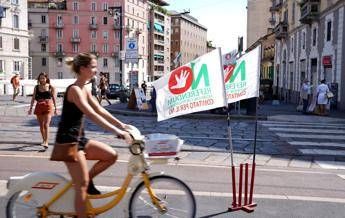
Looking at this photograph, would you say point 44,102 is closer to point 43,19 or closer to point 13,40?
point 13,40

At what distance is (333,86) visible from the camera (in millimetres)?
25312

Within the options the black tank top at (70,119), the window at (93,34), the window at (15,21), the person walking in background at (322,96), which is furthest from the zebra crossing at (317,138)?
the window at (93,34)

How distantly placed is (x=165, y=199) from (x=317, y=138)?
9431mm

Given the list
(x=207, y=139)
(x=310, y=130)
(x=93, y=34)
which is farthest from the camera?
(x=93, y=34)

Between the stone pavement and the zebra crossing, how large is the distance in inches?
3.5

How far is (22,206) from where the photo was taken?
15.2ft

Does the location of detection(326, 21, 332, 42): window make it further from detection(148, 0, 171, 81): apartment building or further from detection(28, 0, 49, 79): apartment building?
detection(148, 0, 171, 81): apartment building

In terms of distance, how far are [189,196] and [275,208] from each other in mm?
1683

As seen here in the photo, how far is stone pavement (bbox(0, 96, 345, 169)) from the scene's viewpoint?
956cm

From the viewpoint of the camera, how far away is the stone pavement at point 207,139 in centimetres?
956

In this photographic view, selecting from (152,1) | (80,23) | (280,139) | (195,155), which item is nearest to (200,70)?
(195,155)

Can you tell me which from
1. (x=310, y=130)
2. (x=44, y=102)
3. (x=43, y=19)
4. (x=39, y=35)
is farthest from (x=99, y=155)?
(x=43, y=19)

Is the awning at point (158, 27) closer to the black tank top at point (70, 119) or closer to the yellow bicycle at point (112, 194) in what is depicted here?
the yellow bicycle at point (112, 194)

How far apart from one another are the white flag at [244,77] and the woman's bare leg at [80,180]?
2.33m
